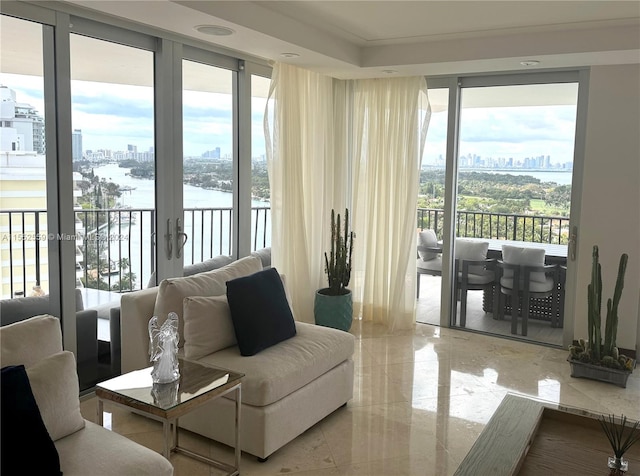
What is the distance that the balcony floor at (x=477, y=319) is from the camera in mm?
5148

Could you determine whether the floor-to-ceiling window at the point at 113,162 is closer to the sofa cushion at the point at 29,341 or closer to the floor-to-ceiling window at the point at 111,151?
the floor-to-ceiling window at the point at 111,151

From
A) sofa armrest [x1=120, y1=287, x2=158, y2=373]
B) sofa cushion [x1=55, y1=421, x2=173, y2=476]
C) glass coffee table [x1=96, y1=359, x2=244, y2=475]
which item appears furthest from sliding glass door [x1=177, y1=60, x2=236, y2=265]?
sofa cushion [x1=55, y1=421, x2=173, y2=476]

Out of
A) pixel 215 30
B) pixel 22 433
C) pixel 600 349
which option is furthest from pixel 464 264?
pixel 22 433

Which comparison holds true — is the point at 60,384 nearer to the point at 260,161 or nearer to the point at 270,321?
the point at 270,321

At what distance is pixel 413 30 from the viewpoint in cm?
423

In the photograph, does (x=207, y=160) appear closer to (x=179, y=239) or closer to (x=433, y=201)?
(x=179, y=239)

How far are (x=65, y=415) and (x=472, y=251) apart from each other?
13.3 ft

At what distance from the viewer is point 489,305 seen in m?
5.43

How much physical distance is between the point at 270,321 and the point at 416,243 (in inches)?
95.6

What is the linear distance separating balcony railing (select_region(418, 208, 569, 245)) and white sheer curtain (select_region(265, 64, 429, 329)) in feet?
0.82

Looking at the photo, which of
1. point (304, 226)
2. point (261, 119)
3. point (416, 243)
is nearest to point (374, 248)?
point (416, 243)

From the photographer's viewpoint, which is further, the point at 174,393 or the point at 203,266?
the point at 203,266

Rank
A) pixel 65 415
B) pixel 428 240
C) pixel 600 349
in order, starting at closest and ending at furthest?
pixel 65 415 < pixel 600 349 < pixel 428 240

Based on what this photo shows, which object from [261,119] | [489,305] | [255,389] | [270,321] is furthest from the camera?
[489,305]
